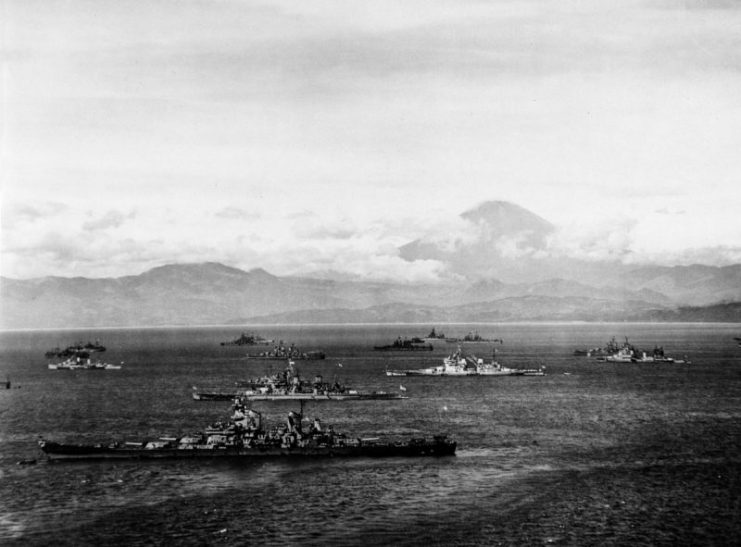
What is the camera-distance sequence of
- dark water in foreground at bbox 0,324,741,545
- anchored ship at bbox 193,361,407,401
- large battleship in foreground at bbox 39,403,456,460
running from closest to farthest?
dark water in foreground at bbox 0,324,741,545 → large battleship in foreground at bbox 39,403,456,460 → anchored ship at bbox 193,361,407,401

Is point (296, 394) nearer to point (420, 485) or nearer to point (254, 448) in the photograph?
point (254, 448)

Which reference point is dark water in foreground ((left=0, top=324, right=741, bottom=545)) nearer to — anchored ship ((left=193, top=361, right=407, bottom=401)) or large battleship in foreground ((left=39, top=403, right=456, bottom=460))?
large battleship in foreground ((left=39, top=403, right=456, bottom=460))

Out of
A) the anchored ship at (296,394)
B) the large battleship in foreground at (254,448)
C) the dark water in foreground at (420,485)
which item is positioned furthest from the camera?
the anchored ship at (296,394)

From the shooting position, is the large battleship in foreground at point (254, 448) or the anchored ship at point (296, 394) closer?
the large battleship in foreground at point (254, 448)

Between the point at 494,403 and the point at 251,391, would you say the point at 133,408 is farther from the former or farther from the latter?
the point at 494,403

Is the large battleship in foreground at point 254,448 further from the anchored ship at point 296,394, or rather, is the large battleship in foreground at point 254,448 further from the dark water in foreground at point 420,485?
the anchored ship at point 296,394

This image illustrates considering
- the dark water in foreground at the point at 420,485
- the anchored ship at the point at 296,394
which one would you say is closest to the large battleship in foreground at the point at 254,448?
the dark water in foreground at the point at 420,485

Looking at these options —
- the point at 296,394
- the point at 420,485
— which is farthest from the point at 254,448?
the point at 296,394

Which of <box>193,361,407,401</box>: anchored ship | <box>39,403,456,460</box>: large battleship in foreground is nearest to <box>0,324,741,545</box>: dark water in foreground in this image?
<box>39,403,456,460</box>: large battleship in foreground
